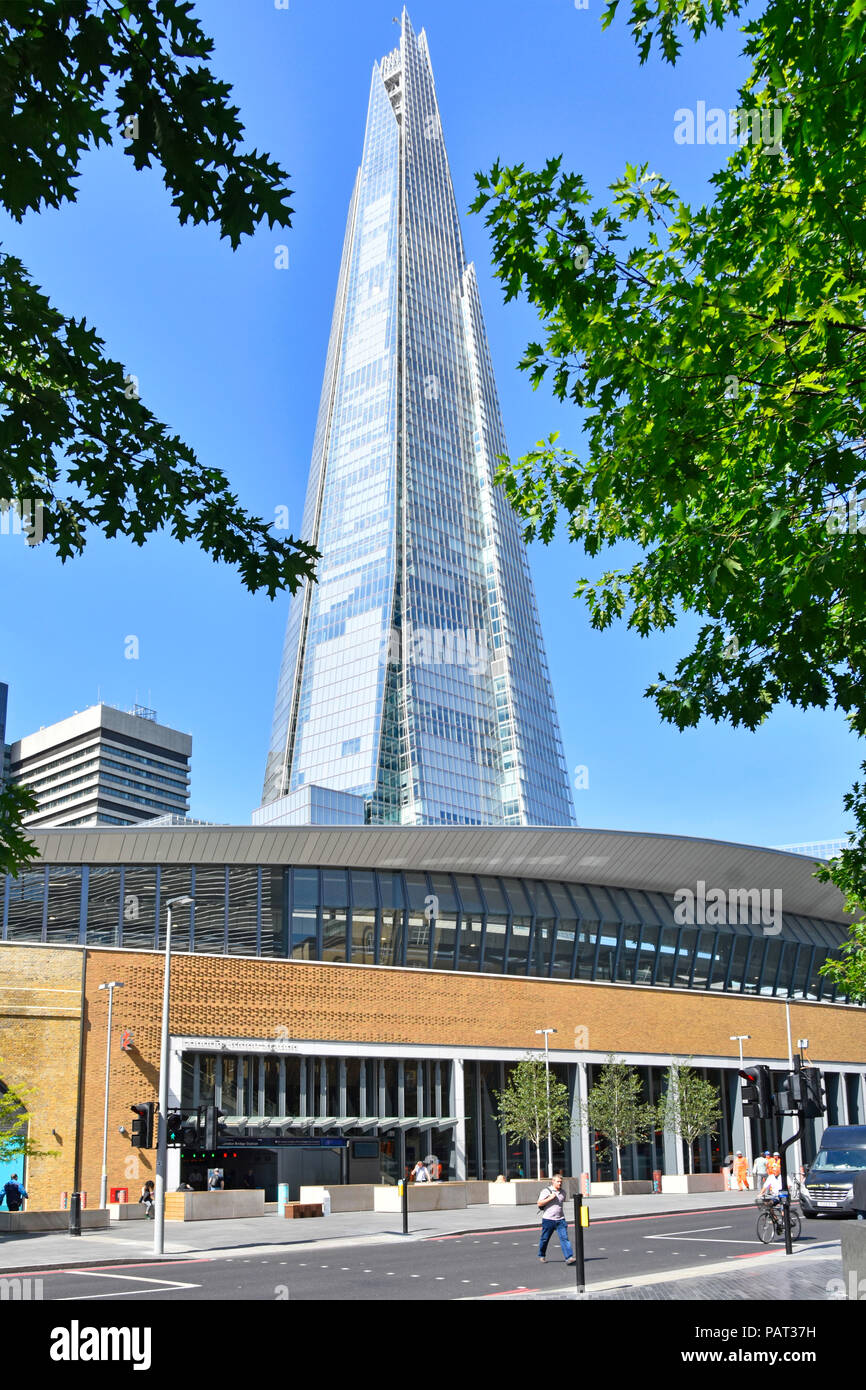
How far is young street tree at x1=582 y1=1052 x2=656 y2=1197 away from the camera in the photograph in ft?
156

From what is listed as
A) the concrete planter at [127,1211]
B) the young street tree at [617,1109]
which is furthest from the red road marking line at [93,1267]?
the young street tree at [617,1109]

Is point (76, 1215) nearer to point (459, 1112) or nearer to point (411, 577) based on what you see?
point (459, 1112)

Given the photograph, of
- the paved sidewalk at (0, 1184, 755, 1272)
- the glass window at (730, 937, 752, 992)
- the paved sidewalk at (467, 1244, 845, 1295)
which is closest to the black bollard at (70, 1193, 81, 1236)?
the paved sidewalk at (0, 1184, 755, 1272)

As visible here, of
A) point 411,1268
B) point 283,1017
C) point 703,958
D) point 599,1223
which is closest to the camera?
point 411,1268

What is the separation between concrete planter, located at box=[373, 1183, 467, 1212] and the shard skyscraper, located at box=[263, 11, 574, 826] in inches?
4116

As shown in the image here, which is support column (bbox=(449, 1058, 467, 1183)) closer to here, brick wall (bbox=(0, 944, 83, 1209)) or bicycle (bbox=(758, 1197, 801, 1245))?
brick wall (bbox=(0, 944, 83, 1209))

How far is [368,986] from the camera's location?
47.0m

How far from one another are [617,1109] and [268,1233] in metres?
21.0

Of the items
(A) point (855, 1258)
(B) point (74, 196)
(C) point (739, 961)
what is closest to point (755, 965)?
(C) point (739, 961)

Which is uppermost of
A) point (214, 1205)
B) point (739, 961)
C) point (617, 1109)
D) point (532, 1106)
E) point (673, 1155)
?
point (739, 961)

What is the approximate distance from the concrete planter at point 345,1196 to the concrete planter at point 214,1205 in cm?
155

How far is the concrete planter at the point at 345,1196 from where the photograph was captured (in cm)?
3741

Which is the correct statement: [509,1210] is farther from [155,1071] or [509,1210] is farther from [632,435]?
[632,435]

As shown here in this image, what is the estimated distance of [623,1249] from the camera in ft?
79.4
